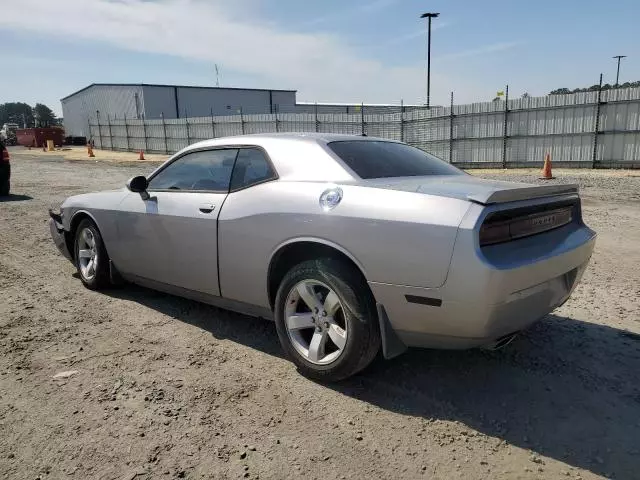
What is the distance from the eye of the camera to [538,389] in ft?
9.76

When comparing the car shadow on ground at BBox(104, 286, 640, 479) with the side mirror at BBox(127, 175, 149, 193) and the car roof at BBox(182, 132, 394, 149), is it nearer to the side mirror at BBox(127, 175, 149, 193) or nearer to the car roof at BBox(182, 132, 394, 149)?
the side mirror at BBox(127, 175, 149, 193)

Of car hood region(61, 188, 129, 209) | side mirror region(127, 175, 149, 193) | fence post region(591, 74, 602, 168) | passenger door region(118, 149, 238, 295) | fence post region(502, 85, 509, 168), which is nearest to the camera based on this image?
passenger door region(118, 149, 238, 295)

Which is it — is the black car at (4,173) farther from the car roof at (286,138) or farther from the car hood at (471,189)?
the car hood at (471,189)

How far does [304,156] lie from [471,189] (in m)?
1.13

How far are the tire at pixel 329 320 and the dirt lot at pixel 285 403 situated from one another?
0.16 metres

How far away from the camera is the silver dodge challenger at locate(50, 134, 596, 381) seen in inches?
101

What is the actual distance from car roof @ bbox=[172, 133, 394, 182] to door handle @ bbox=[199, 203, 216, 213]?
1.69ft

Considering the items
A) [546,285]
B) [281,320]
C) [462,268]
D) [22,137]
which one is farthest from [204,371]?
[22,137]

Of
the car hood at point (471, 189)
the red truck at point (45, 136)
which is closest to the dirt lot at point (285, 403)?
the car hood at point (471, 189)

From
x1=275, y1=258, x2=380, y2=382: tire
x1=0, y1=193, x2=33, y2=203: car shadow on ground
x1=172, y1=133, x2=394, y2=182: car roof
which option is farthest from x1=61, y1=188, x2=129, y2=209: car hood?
x1=0, y1=193, x2=33, y2=203: car shadow on ground

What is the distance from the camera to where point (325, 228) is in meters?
2.93

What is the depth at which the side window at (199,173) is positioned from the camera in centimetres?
378

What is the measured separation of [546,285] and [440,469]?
3.87ft

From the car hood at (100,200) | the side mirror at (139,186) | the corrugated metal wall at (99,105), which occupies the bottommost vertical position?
the car hood at (100,200)
